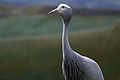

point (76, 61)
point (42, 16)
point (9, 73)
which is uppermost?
point (42, 16)

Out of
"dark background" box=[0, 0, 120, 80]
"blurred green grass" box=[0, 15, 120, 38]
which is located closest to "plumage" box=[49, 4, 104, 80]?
"dark background" box=[0, 0, 120, 80]

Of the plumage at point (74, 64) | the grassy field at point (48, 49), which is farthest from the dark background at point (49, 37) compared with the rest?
the plumage at point (74, 64)

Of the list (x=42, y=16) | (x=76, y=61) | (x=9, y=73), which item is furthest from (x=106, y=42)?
(x=76, y=61)

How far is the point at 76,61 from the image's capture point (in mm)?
3773

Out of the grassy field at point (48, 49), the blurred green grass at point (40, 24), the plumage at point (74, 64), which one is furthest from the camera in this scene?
the blurred green grass at point (40, 24)

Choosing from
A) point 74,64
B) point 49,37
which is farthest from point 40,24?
point 74,64

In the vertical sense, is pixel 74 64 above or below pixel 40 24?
below

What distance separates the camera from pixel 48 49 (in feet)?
19.3

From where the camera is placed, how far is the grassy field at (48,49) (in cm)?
588

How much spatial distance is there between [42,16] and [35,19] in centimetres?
11

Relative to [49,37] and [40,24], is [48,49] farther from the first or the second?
[40,24]

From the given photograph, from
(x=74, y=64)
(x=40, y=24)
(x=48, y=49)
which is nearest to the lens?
(x=74, y=64)

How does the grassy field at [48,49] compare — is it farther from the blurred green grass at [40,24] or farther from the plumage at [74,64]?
the plumage at [74,64]

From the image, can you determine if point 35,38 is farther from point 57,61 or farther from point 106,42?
point 106,42
